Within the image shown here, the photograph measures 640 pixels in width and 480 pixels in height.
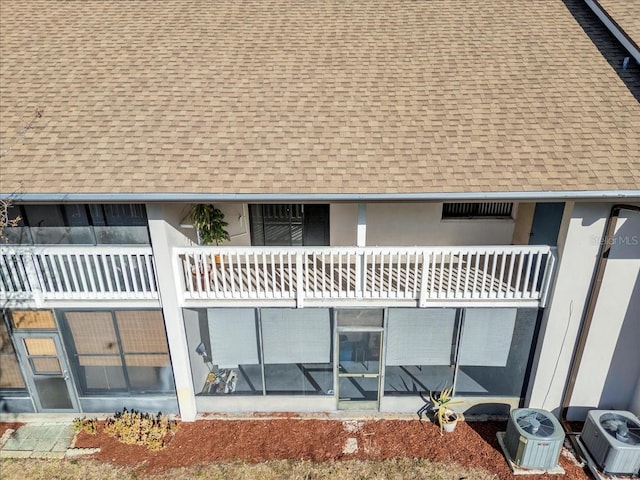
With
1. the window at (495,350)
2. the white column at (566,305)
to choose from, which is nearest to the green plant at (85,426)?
the window at (495,350)

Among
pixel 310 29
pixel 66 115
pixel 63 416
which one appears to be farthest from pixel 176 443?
pixel 310 29

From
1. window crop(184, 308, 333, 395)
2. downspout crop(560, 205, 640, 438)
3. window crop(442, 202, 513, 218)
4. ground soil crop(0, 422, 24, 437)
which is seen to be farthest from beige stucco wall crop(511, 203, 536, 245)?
ground soil crop(0, 422, 24, 437)

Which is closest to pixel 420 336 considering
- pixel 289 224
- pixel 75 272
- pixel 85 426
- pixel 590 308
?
pixel 590 308

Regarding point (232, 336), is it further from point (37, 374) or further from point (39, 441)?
point (39, 441)

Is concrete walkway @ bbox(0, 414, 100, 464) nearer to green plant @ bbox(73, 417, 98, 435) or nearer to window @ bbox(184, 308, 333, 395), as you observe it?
green plant @ bbox(73, 417, 98, 435)

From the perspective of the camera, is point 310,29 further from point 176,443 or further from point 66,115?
point 176,443

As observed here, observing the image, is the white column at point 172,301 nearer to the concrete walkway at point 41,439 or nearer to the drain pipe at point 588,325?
the concrete walkway at point 41,439
